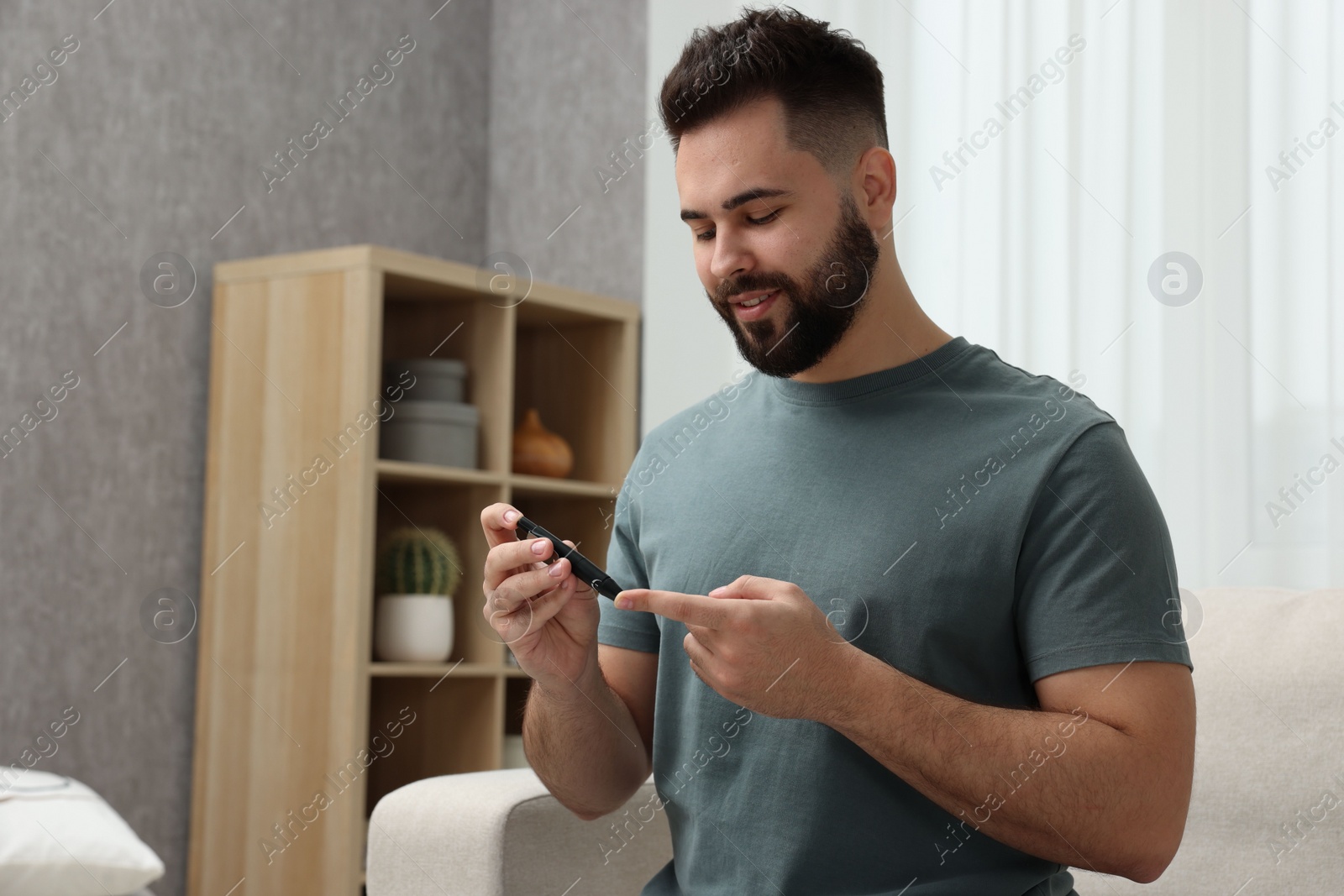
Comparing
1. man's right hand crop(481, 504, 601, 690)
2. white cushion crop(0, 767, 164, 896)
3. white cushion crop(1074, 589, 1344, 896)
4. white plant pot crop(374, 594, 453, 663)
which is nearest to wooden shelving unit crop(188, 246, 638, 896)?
white plant pot crop(374, 594, 453, 663)

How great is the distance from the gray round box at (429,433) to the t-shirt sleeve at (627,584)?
1167mm

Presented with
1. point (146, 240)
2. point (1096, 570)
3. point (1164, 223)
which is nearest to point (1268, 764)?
point (1096, 570)

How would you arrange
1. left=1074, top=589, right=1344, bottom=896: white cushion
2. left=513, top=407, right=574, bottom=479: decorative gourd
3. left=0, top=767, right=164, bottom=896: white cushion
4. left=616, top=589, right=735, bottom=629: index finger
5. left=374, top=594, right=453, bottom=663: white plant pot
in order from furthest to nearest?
left=513, top=407, right=574, bottom=479: decorative gourd, left=374, top=594, right=453, bottom=663: white plant pot, left=0, top=767, right=164, bottom=896: white cushion, left=1074, top=589, right=1344, bottom=896: white cushion, left=616, top=589, right=735, bottom=629: index finger

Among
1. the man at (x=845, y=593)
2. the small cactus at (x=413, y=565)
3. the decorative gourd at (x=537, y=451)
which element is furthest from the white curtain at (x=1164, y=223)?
the small cactus at (x=413, y=565)

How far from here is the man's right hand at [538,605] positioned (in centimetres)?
115

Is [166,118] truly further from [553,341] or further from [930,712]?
[930,712]

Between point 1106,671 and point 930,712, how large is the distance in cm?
15

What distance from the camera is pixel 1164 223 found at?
85.8 inches

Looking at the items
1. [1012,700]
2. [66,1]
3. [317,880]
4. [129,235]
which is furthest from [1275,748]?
[66,1]

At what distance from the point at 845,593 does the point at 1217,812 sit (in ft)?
1.81

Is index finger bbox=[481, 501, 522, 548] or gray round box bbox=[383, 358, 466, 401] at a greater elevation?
gray round box bbox=[383, 358, 466, 401]

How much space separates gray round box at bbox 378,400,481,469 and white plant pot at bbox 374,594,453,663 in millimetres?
264

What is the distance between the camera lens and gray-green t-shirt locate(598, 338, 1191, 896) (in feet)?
3.66

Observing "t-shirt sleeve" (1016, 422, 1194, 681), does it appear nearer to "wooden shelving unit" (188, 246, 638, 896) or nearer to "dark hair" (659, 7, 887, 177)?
"dark hair" (659, 7, 887, 177)
